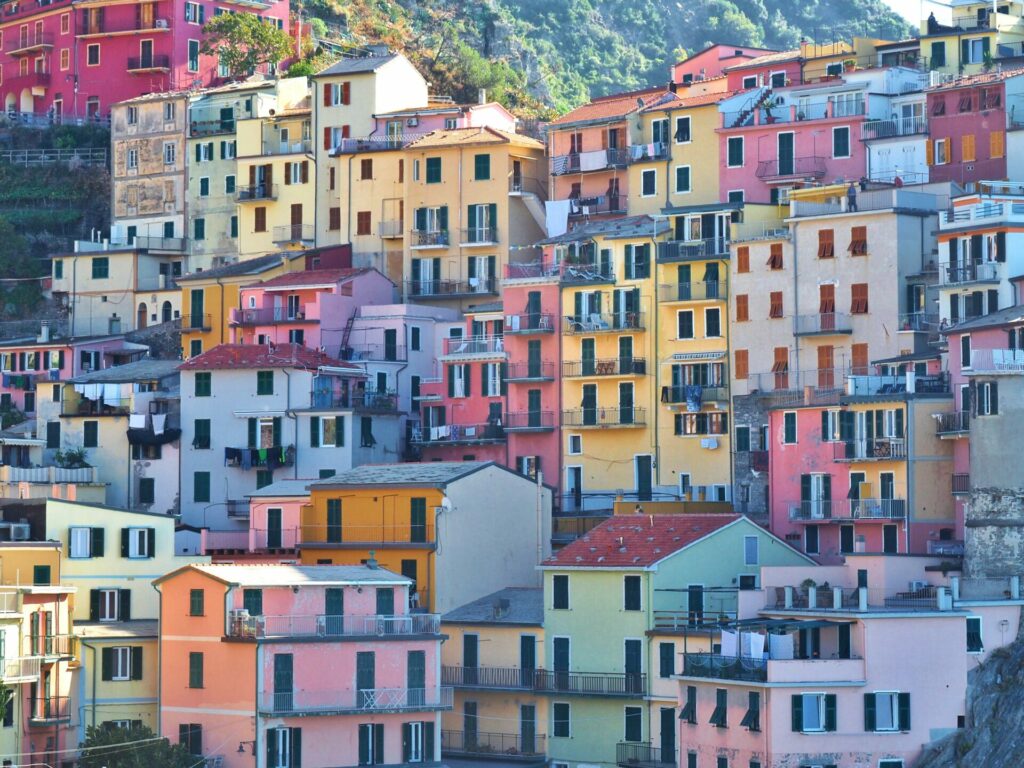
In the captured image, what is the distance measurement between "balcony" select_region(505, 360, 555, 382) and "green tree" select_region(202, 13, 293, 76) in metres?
28.7

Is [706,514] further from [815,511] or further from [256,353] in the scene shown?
[256,353]

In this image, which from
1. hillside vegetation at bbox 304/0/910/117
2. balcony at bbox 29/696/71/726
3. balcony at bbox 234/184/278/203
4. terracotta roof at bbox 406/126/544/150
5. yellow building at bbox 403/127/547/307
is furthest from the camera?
hillside vegetation at bbox 304/0/910/117

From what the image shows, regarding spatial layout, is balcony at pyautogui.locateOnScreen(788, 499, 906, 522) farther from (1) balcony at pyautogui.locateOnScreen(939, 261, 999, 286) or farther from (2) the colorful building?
(2) the colorful building

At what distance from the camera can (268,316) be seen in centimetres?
10156

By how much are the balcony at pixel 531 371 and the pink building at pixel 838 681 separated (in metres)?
22.2

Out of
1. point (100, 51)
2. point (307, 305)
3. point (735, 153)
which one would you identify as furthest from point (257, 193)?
point (735, 153)

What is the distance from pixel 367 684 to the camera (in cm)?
7344

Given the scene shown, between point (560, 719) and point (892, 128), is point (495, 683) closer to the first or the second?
point (560, 719)

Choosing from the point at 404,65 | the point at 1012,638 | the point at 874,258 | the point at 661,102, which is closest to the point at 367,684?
the point at 1012,638

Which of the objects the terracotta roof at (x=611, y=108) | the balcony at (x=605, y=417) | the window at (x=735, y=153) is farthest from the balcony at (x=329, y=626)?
the terracotta roof at (x=611, y=108)

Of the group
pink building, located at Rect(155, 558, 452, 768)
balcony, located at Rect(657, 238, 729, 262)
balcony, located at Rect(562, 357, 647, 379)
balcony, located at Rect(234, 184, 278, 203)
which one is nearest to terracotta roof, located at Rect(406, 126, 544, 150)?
balcony, located at Rect(234, 184, 278, 203)

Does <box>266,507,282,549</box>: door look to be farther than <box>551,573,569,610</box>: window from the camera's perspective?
Yes

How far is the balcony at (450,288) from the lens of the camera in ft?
333

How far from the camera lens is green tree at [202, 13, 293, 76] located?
388 feet
